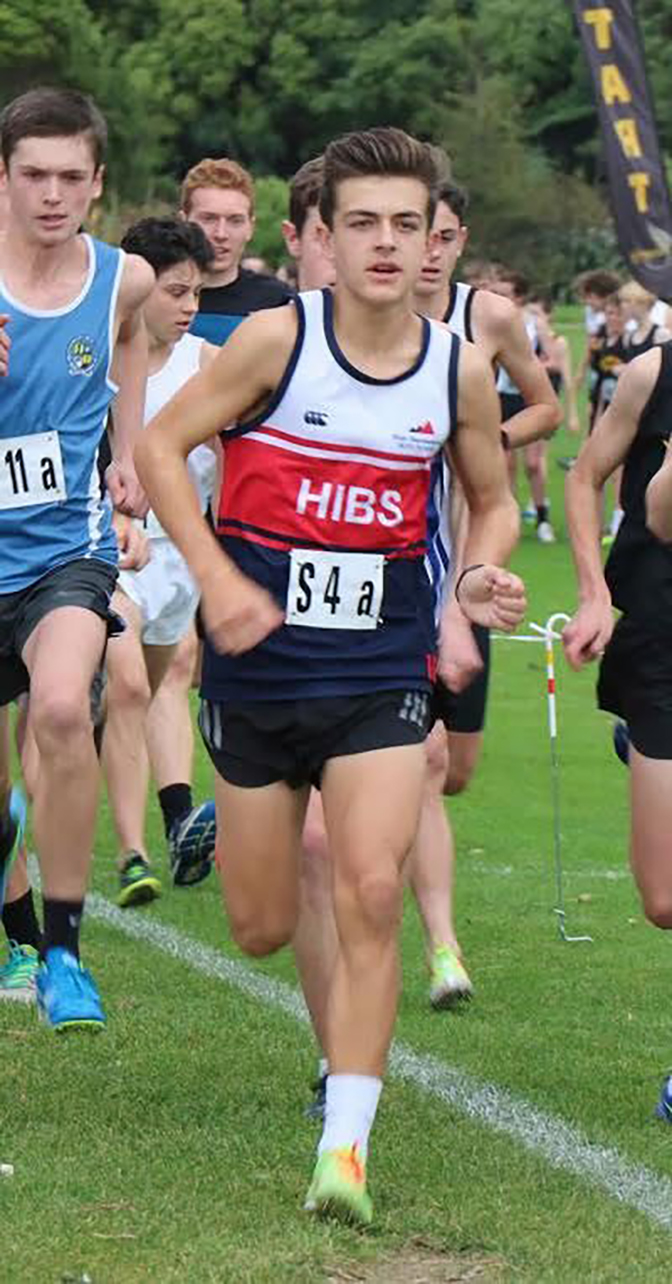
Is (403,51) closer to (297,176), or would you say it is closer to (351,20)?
(351,20)

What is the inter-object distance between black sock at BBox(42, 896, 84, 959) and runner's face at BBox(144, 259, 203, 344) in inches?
133

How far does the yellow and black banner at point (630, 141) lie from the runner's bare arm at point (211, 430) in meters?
22.4

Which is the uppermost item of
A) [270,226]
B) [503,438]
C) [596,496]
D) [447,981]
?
[596,496]

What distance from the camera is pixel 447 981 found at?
813 cm

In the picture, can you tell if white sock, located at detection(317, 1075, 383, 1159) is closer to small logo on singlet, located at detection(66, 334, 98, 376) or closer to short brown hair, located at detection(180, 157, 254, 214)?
small logo on singlet, located at detection(66, 334, 98, 376)

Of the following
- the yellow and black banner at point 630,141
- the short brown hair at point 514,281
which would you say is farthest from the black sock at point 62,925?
the yellow and black banner at point 630,141

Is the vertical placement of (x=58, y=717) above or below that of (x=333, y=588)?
below

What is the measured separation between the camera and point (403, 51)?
89812 mm

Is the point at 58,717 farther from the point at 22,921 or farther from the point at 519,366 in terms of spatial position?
the point at 519,366

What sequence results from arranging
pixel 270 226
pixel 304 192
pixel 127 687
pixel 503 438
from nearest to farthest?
pixel 503 438
pixel 304 192
pixel 127 687
pixel 270 226

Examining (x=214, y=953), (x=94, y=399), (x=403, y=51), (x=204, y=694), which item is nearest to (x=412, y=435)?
(x=204, y=694)

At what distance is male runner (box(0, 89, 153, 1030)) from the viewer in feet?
21.8

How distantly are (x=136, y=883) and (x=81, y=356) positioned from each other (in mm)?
3178

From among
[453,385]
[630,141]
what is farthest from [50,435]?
[630,141]
